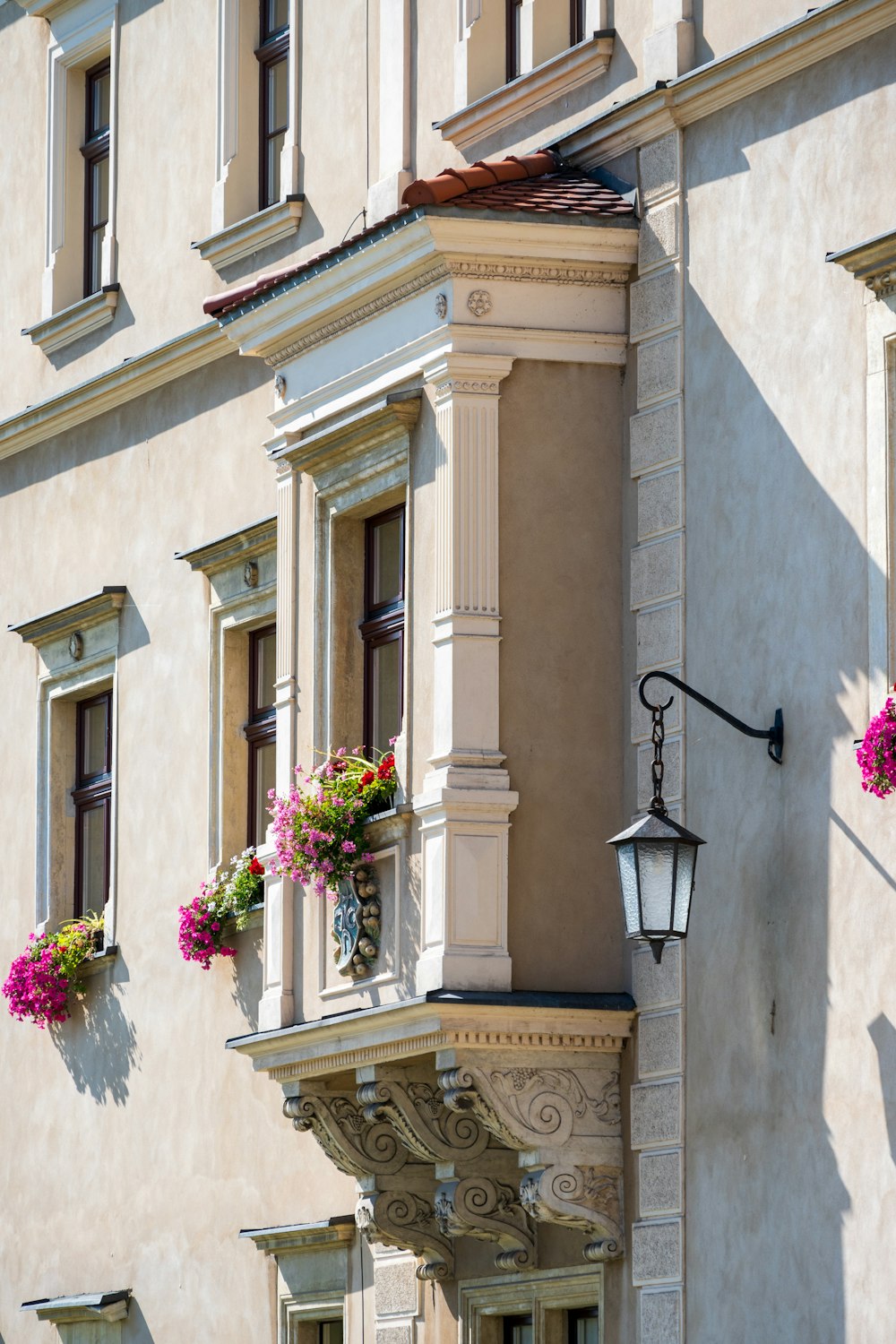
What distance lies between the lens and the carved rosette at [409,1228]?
14891 millimetres

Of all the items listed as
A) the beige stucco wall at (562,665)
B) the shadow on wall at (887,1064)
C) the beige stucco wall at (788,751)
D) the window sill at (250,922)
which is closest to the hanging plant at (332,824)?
the beige stucco wall at (562,665)

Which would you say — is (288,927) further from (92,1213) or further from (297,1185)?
(92,1213)

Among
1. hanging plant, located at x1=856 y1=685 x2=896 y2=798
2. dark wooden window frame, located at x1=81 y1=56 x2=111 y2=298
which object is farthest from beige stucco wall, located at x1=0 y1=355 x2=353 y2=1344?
hanging plant, located at x1=856 y1=685 x2=896 y2=798

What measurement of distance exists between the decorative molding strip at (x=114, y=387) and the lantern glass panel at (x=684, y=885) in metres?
6.33

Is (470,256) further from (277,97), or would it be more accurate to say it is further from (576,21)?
(277,97)

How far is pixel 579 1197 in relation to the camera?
13578 millimetres

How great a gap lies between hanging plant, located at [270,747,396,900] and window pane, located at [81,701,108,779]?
4698 mm

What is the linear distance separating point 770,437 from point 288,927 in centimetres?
364

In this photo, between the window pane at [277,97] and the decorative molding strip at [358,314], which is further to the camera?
the window pane at [277,97]

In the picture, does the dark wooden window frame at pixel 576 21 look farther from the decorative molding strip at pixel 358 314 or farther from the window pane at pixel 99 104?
the window pane at pixel 99 104

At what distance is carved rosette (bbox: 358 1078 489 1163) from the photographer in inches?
562

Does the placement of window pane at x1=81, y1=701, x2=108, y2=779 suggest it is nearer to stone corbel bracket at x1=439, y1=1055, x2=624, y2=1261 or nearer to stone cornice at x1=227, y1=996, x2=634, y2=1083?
stone cornice at x1=227, y1=996, x2=634, y2=1083

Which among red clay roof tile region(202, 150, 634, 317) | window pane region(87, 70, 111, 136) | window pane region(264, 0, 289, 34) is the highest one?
window pane region(87, 70, 111, 136)

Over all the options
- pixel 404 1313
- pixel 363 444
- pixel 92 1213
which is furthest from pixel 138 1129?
pixel 363 444
